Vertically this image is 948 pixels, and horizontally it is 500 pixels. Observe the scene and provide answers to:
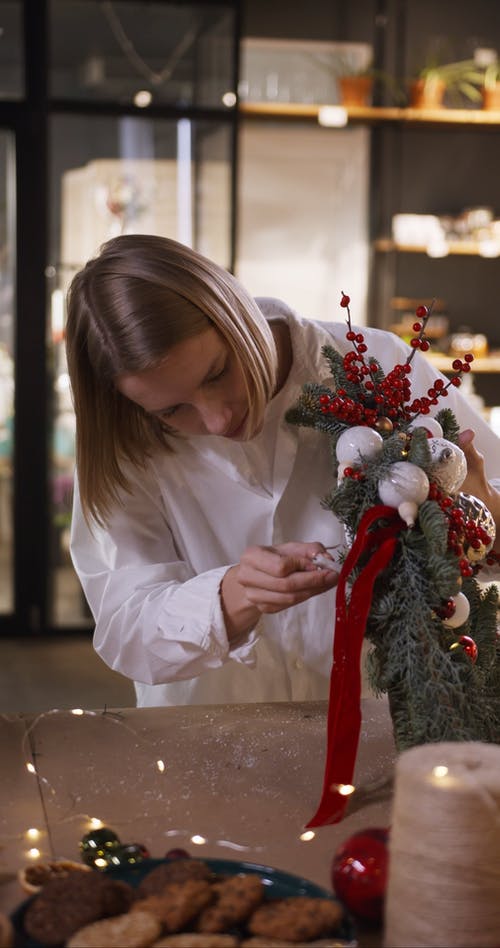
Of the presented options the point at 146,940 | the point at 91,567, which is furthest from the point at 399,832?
the point at 91,567

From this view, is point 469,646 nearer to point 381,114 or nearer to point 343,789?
point 343,789

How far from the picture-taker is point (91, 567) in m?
1.58

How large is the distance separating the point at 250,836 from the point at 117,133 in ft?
12.4

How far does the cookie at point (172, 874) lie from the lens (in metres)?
0.89

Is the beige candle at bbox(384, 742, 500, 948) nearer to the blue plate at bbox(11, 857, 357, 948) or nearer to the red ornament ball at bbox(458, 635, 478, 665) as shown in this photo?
the blue plate at bbox(11, 857, 357, 948)

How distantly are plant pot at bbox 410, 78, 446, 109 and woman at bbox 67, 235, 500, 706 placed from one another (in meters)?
3.40

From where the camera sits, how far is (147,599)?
4.65 feet

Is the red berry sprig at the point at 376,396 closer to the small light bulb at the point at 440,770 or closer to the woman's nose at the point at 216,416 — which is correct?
the woman's nose at the point at 216,416

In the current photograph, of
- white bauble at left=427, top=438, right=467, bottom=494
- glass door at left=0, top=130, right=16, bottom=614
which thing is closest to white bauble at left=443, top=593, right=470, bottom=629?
white bauble at left=427, top=438, right=467, bottom=494

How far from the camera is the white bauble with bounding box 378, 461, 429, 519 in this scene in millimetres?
1083

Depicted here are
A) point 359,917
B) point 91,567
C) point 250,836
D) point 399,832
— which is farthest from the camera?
point 91,567

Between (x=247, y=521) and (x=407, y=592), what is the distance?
1.83 ft

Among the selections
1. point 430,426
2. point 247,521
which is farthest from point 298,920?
point 247,521

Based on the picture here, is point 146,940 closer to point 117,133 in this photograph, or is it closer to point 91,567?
point 91,567
